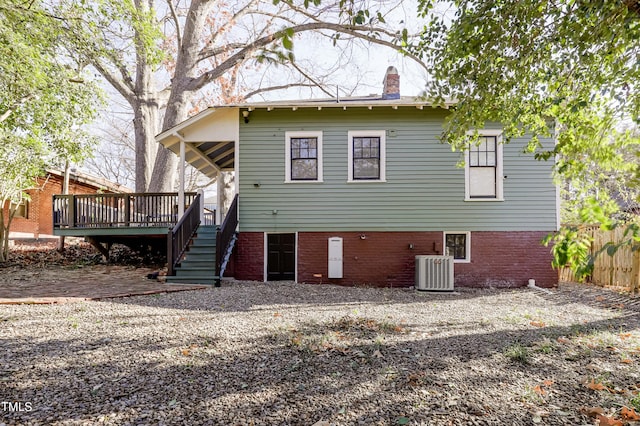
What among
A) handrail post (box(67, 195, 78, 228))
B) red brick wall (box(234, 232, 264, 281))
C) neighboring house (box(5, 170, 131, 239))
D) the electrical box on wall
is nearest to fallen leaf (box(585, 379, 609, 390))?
the electrical box on wall

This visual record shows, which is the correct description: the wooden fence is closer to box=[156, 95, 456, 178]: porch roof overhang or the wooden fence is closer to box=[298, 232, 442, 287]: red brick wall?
box=[298, 232, 442, 287]: red brick wall

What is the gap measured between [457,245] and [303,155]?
489 centimetres

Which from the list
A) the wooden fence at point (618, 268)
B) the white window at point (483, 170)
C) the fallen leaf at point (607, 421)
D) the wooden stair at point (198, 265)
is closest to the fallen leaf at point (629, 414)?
the fallen leaf at point (607, 421)

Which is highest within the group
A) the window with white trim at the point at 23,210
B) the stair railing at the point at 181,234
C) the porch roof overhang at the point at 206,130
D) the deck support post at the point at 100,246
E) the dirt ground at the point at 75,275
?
the porch roof overhang at the point at 206,130

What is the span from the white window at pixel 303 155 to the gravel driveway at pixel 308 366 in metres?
4.52

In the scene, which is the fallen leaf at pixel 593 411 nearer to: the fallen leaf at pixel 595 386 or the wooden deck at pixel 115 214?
the fallen leaf at pixel 595 386

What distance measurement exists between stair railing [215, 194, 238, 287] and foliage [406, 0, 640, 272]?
5361mm

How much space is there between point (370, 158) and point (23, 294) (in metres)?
8.15

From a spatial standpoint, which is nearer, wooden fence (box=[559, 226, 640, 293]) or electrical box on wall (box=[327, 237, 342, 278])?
wooden fence (box=[559, 226, 640, 293])

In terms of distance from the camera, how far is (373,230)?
940 cm

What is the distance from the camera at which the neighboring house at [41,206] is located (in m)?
17.1

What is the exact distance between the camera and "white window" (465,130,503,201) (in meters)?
9.37

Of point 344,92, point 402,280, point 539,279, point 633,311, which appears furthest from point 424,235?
point 344,92

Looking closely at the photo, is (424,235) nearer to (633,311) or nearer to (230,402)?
(633,311)
